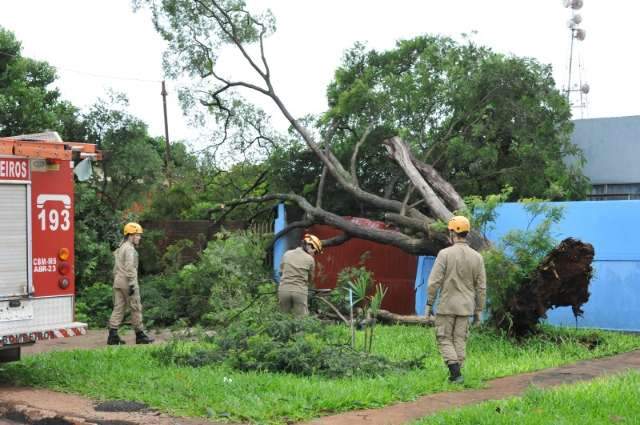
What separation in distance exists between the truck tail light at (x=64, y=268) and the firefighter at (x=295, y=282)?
3.20 metres

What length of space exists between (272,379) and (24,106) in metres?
11.8

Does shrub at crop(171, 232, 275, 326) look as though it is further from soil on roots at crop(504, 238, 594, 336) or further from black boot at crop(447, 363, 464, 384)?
black boot at crop(447, 363, 464, 384)

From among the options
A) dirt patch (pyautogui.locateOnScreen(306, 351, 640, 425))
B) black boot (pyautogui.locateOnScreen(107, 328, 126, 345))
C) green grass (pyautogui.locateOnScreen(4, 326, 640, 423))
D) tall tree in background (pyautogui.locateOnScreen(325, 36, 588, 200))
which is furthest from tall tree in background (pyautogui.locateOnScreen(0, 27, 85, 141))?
dirt patch (pyautogui.locateOnScreen(306, 351, 640, 425))

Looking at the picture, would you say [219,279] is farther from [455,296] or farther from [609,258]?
[455,296]

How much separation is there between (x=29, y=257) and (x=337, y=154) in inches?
396

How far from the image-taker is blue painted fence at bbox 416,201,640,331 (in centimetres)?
1235

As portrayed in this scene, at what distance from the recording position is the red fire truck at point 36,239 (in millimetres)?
8242

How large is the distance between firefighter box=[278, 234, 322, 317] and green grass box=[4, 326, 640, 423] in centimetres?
121

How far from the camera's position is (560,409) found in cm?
676

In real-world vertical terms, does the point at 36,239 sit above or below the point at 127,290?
above

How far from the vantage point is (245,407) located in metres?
7.00

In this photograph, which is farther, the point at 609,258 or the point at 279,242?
the point at 279,242

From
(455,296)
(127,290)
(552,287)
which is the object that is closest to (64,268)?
(127,290)

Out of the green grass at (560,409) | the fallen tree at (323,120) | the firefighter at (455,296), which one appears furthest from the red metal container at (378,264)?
the green grass at (560,409)
